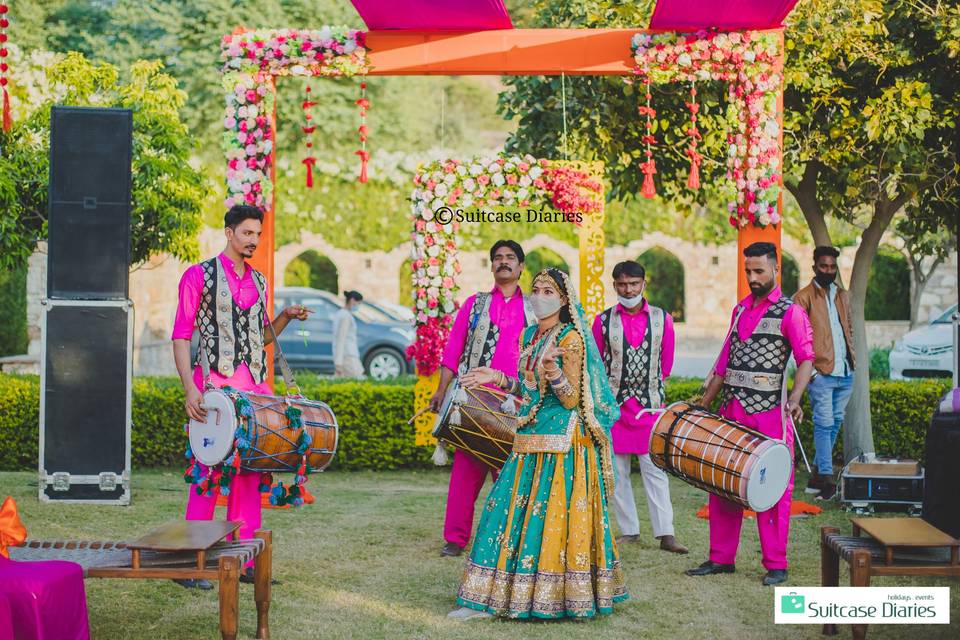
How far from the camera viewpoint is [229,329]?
5.77 m

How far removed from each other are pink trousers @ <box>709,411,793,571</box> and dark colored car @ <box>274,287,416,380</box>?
12.3 meters

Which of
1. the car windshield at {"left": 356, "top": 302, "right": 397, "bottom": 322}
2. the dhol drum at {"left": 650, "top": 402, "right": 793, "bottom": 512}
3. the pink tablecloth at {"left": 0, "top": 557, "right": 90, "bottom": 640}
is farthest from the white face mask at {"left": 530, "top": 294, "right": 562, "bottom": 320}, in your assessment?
the car windshield at {"left": 356, "top": 302, "right": 397, "bottom": 322}

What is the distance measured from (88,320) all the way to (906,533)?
564 cm

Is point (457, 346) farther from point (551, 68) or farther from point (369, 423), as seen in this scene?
point (369, 423)

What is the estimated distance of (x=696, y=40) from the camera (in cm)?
855

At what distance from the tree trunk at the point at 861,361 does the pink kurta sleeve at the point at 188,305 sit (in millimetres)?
5815

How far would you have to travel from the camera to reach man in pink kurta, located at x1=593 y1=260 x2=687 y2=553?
7105 mm

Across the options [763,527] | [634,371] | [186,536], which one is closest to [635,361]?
[634,371]

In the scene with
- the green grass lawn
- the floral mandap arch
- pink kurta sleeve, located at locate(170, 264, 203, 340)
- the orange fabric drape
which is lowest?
the green grass lawn

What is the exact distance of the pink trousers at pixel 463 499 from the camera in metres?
6.86

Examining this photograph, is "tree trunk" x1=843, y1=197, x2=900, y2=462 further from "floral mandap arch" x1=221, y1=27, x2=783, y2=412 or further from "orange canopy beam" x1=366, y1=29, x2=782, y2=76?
"orange canopy beam" x1=366, y1=29, x2=782, y2=76

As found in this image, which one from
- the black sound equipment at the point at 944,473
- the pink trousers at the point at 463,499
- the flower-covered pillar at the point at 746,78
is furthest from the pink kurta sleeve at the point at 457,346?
the black sound equipment at the point at 944,473

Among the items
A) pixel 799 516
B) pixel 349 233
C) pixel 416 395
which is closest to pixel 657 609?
pixel 799 516

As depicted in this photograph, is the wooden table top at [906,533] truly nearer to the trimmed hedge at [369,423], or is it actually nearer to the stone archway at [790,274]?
the trimmed hedge at [369,423]
